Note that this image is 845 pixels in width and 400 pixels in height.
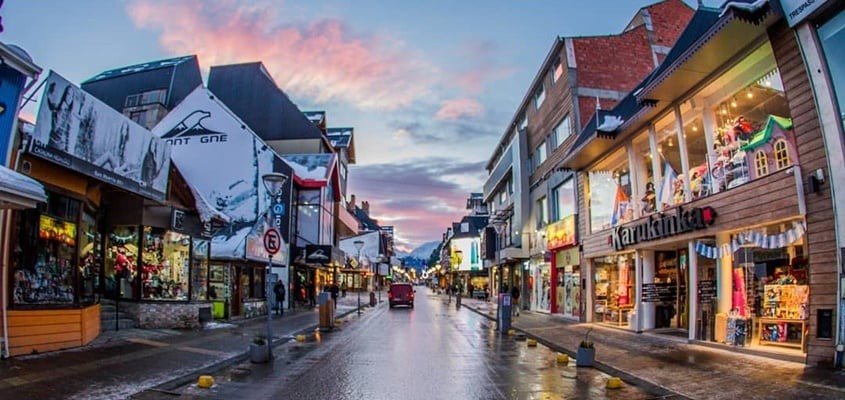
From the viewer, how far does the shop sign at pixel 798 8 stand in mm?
11195

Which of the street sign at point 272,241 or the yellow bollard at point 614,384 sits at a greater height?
the street sign at point 272,241

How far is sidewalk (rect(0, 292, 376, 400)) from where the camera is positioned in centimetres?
895

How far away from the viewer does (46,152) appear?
12.7 meters

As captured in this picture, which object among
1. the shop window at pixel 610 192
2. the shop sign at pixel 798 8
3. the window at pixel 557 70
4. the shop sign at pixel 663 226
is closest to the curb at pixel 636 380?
the shop sign at pixel 663 226

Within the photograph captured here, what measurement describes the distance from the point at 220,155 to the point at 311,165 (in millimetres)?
8017

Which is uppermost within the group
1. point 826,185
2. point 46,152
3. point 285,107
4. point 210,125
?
point 285,107

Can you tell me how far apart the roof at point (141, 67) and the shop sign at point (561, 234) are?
27007mm

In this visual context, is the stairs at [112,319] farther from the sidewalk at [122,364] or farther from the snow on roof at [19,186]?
the snow on roof at [19,186]

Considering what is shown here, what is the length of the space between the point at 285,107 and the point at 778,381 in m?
40.3

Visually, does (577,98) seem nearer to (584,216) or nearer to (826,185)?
(584,216)

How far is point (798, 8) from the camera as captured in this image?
11.7 meters

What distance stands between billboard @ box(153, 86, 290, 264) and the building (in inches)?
586

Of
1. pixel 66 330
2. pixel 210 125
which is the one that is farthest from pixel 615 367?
pixel 210 125

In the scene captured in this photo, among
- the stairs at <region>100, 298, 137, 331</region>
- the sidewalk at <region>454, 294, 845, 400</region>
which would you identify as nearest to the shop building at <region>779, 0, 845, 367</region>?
the sidewalk at <region>454, 294, 845, 400</region>
